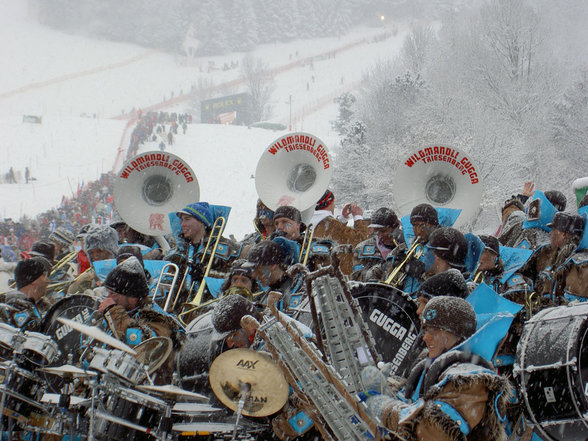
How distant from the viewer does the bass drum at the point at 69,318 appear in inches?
185

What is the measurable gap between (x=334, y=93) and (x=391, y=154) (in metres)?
65.1

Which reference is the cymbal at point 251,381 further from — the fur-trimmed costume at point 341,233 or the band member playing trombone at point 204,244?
the fur-trimmed costume at point 341,233

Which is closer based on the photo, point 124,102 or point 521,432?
point 521,432

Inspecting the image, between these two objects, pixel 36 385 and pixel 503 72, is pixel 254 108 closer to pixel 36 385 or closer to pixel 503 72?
pixel 503 72

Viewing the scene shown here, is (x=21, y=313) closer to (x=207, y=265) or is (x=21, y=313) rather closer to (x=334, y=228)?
(x=207, y=265)

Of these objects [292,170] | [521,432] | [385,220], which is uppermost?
[292,170]

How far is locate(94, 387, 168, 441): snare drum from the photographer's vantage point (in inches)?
124

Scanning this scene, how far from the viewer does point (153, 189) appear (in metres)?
7.75

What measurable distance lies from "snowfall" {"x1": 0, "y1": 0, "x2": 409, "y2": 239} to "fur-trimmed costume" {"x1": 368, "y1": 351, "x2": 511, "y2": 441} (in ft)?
71.1

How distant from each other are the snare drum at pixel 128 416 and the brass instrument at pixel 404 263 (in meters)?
2.72

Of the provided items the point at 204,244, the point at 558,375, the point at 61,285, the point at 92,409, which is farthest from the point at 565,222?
the point at 61,285

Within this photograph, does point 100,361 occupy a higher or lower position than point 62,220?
higher

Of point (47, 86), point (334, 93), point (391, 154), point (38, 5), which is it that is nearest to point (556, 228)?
point (391, 154)

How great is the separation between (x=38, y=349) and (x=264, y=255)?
6.36 ft
